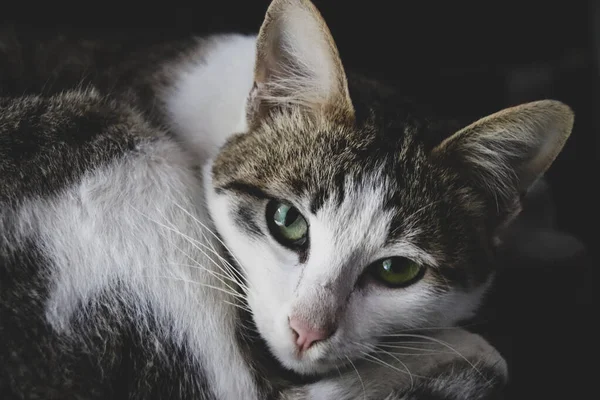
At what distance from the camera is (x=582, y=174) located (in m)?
1.73

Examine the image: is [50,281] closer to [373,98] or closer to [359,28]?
[373,98]

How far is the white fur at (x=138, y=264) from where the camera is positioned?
41.9 inches

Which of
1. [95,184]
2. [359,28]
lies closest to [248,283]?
[95,184]

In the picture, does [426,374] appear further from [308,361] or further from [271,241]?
[271,241]

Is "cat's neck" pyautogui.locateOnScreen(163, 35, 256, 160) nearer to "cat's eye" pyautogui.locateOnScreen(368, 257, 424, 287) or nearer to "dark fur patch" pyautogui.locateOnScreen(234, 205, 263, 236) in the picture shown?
"dark fur patch" pyautogui.locateOnScreen(234, 205, 263, 236)

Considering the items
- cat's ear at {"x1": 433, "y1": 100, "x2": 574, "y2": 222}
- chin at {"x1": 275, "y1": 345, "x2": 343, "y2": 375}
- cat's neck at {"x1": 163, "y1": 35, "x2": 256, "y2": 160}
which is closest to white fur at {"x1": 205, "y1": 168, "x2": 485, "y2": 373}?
chin at {"x1": 275, "y1": 345, "x2": 343, "y2": 375}

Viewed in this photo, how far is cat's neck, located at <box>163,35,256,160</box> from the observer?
1447mm

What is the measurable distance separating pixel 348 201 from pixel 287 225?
0.12 m

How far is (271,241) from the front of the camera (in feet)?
3.71

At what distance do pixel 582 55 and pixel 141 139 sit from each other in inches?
46.3

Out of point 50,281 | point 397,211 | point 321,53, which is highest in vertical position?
point 321,53

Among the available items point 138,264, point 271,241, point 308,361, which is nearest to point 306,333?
point 308,361

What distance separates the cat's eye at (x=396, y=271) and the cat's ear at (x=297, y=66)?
10.2 inches

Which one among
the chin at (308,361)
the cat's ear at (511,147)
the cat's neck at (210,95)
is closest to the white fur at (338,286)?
the chin at (308,361)
